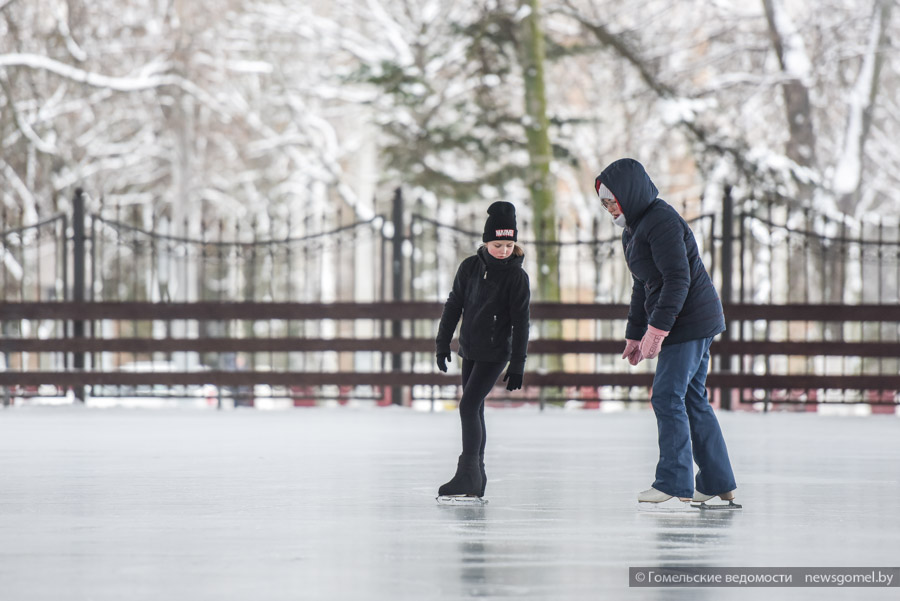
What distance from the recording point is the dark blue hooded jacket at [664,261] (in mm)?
6457

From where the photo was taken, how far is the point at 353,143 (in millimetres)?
34500

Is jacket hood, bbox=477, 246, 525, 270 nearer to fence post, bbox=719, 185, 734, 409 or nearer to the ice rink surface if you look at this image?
the ice rink surface

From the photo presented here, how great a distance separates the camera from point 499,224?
275 inches

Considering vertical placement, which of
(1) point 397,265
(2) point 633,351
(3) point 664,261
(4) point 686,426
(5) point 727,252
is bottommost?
(4) point 686,426

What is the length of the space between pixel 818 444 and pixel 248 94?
26.0 metres

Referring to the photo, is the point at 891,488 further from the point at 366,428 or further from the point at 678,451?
the point at 366,428

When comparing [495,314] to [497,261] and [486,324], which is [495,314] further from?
[497,261]

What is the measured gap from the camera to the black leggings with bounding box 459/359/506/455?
7.07 metres

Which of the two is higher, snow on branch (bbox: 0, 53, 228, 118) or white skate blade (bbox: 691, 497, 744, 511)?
snow on branch (bbox: 0, 53, 228, 118)

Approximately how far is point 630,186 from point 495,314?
0.96 metres

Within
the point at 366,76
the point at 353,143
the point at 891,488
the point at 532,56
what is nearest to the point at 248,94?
the point at 353,143

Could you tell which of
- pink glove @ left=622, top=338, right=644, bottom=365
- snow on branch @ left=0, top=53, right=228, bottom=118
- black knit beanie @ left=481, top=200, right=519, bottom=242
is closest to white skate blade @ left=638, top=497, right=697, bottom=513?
pink glove @ left=622, top=338, right=644, bottom=365

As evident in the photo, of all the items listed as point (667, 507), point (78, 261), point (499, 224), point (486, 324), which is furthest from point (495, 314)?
point (78, 261)

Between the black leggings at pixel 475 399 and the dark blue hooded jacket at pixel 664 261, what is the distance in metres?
0.89
